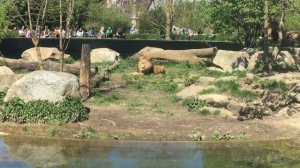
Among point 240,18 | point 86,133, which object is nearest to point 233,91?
point 86,133

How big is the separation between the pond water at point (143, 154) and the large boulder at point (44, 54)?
11.6 metres

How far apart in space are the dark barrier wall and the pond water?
13.9 m

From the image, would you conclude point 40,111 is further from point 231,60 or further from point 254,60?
point 254,60

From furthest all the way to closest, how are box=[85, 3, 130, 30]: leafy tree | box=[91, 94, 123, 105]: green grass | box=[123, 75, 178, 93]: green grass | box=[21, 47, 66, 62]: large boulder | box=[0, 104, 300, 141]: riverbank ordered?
box=[85, 3, 130, 30]: leafy tree → box=[21, 47, 66, 62]: large boulder → box=[123, 75, 178, 93]: green grass → box=[91, 94, 123, 105]: green grass → box=[0, 104, 300, 141]: riverbank

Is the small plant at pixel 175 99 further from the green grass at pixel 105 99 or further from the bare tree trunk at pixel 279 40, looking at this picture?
the bare tree trunk at pixel 279 40

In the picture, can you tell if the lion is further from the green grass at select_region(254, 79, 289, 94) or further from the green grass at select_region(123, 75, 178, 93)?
the green grass at select_region(254, 79, 289, 94)

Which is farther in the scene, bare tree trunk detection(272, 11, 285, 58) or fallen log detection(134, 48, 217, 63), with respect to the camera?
fallen log detection(134, 48, 217, 63)

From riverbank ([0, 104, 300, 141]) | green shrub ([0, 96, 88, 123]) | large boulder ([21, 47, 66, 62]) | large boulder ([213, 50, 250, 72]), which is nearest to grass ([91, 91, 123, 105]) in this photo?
riverbank ([0, 104, 300, 141])

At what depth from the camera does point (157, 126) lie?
42.2ft

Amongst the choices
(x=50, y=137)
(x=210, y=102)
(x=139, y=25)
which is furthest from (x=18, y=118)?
(x=139, y=25)

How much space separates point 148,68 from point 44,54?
5024 mm

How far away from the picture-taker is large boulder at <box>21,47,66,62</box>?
23016 millimetres

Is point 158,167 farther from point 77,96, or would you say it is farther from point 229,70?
point 229,70

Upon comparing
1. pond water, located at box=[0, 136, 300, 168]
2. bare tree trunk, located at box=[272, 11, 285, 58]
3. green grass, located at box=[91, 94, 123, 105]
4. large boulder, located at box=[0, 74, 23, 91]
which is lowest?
pond water, located at box=[0, 136, 300, 168]
